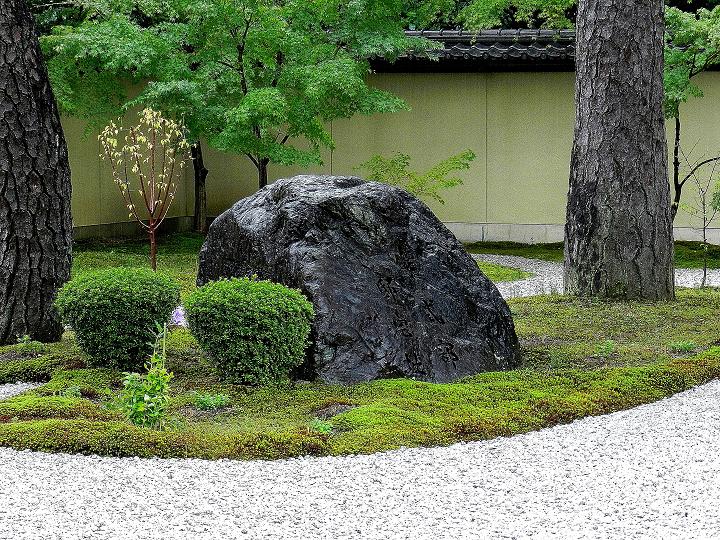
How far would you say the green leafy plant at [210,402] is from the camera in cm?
602

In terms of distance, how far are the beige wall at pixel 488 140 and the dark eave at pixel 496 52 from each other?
10.6 inches

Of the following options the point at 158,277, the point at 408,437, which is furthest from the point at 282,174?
the point at 408,437

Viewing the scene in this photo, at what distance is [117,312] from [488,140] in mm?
11356

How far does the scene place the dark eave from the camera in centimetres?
1540

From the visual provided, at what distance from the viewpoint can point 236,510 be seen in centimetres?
421

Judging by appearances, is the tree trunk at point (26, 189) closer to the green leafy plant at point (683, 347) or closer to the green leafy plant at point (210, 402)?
the green leafy plant at point (210, 402)

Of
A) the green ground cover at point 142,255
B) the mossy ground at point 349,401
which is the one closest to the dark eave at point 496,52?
the green ground cover at point 142,255

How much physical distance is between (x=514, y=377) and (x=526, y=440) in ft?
4.52

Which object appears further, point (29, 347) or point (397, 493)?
point (29, 347)

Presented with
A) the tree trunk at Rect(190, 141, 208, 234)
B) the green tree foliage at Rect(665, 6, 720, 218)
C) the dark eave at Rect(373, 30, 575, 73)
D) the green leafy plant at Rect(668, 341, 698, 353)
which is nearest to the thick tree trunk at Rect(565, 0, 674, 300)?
the green leafy plant at Rect(668, 341, 698, 353)

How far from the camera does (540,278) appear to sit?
12852 millimetres

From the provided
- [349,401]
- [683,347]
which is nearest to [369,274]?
[349,401]

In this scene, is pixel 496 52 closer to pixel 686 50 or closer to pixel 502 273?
pixel 686 50

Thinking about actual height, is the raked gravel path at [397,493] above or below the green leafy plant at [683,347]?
above
